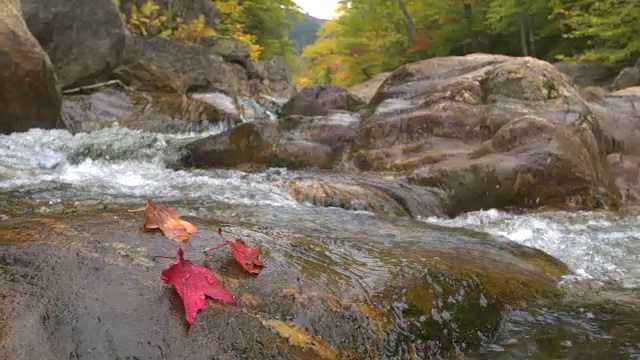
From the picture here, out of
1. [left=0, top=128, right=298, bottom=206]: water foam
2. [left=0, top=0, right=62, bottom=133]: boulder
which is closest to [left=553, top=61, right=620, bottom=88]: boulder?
[left=0, top=128, right=298, bottom=206]: water foam

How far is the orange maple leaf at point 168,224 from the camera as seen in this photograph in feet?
6.90

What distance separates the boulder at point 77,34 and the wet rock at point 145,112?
483mm

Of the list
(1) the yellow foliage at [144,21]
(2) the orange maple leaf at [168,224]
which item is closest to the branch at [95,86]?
(1) the yellow foliage at [144,21]

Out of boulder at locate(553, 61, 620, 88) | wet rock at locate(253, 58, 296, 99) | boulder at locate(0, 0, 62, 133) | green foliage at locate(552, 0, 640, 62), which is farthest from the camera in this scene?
wet rock at locate(253, 58, 296, 99)

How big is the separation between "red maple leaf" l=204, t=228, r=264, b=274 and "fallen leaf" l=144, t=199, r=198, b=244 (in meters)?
0.13

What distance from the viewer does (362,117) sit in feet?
27.1

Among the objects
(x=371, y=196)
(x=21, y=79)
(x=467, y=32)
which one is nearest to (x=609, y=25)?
(x=467, y=32)

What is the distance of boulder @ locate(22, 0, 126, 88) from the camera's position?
365 inches

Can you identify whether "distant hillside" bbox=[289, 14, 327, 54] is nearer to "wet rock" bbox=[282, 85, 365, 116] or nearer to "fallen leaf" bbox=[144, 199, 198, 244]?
"wet rock" bbox=[282, 85, 365, 116]

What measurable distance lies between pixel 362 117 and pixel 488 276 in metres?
5.84

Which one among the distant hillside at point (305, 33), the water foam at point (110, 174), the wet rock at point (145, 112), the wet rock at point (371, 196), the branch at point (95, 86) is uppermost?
the distant hillside at point (305, 33)

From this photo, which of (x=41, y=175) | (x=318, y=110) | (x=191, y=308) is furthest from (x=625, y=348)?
(x=318, y=110)

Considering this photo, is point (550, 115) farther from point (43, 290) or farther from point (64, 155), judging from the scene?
point (43, 290)

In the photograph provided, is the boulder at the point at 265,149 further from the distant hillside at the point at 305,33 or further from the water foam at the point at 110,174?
the distant hillside at the point at 305,33
